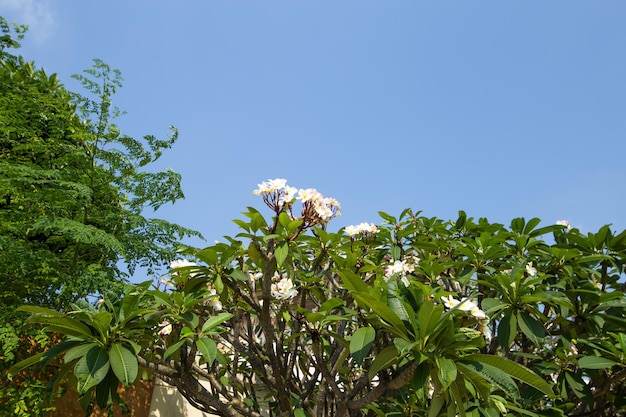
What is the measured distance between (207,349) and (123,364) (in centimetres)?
34

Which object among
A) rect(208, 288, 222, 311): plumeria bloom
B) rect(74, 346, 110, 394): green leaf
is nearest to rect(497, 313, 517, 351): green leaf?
rect(208, 288, 222, 311): plumeria bloom

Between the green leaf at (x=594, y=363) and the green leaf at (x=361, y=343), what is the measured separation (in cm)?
124

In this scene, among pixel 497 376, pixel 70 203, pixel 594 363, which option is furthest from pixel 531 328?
pixel 70 203

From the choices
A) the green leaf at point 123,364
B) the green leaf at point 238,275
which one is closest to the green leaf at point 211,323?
the green leaf at point 238,275

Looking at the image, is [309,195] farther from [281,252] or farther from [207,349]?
[207,349]

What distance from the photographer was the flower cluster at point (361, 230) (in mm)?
2922

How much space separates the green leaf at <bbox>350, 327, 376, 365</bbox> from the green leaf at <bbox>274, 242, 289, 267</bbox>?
1.54ft

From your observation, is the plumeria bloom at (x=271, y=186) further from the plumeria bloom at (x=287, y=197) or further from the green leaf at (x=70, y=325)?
the green leaf at (x=70, y=325)

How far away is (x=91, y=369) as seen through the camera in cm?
191

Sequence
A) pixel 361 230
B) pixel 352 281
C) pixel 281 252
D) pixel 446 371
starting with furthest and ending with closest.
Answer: pixel 361 230 → pixel 281 252 → pixel 352 281 → pixel 446 371

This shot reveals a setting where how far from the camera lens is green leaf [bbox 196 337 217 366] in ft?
6.79

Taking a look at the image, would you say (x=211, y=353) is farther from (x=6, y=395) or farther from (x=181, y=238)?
(x=181, y=238)

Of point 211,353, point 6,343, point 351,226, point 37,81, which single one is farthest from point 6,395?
point 37,81

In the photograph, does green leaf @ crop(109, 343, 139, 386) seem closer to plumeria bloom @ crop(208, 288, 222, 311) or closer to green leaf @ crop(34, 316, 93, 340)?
green leaf @ crop(34, 316, 93, 340)
